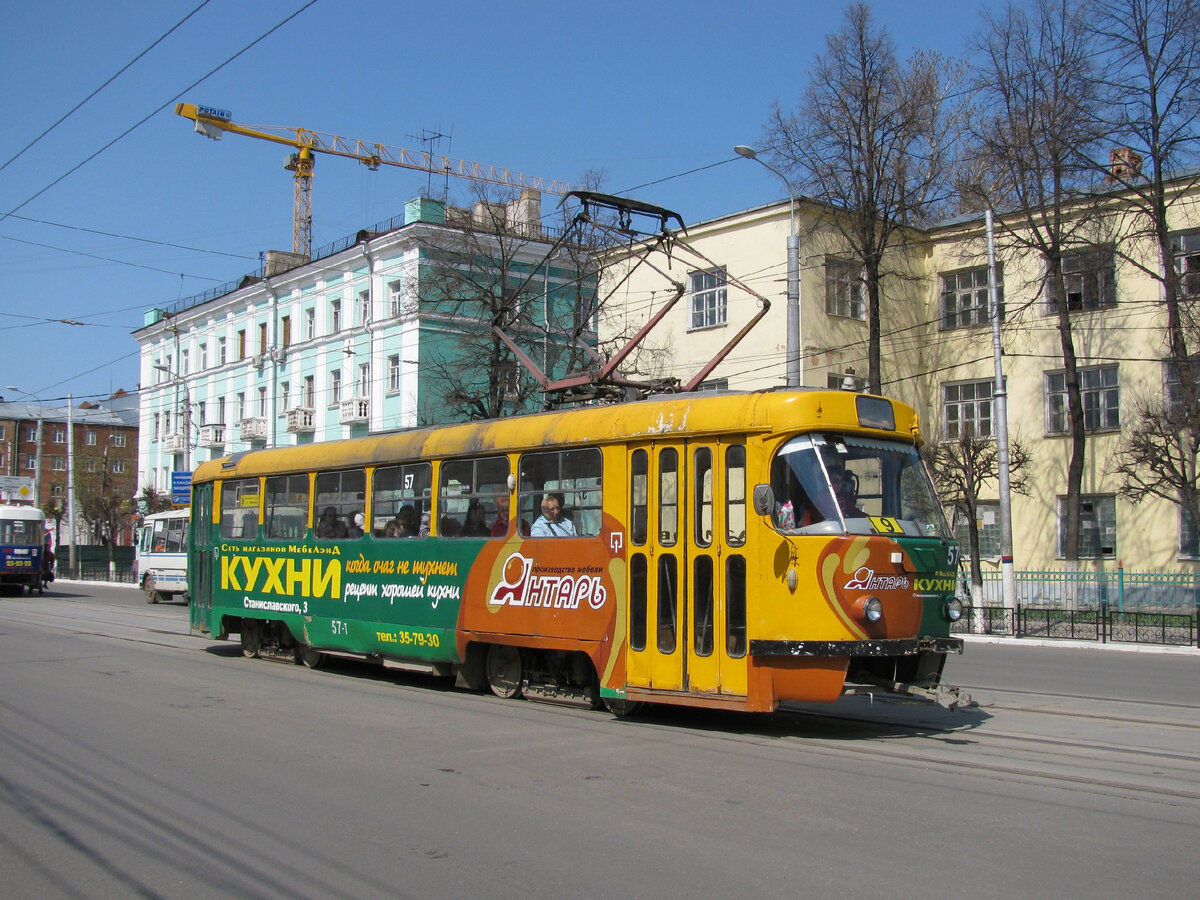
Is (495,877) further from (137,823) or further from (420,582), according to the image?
(420,582)

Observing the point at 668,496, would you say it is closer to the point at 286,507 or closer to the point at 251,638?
the point at 286,507

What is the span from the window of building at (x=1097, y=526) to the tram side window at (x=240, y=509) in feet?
78.9

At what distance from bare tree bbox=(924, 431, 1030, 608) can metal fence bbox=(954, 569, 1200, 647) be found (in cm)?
131

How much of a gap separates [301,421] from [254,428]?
4557 millimetres

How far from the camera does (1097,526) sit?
32000 millimetres

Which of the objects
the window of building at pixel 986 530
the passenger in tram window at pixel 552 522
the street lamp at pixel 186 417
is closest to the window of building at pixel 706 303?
the window of building at pixel 986 530

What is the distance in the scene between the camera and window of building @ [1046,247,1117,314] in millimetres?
30922

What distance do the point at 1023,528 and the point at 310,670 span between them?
24756 millimetres

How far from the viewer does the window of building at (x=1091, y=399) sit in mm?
31969

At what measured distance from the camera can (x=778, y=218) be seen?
33.5 m

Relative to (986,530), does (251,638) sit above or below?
below

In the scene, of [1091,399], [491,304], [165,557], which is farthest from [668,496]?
[165,557]

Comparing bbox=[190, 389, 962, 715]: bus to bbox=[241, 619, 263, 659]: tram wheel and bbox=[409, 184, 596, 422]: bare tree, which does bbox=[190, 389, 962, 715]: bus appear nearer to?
bbox=[241, 619, 263, 659]: tram wheel

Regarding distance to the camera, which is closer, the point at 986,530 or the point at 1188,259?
the point at 1188,259
